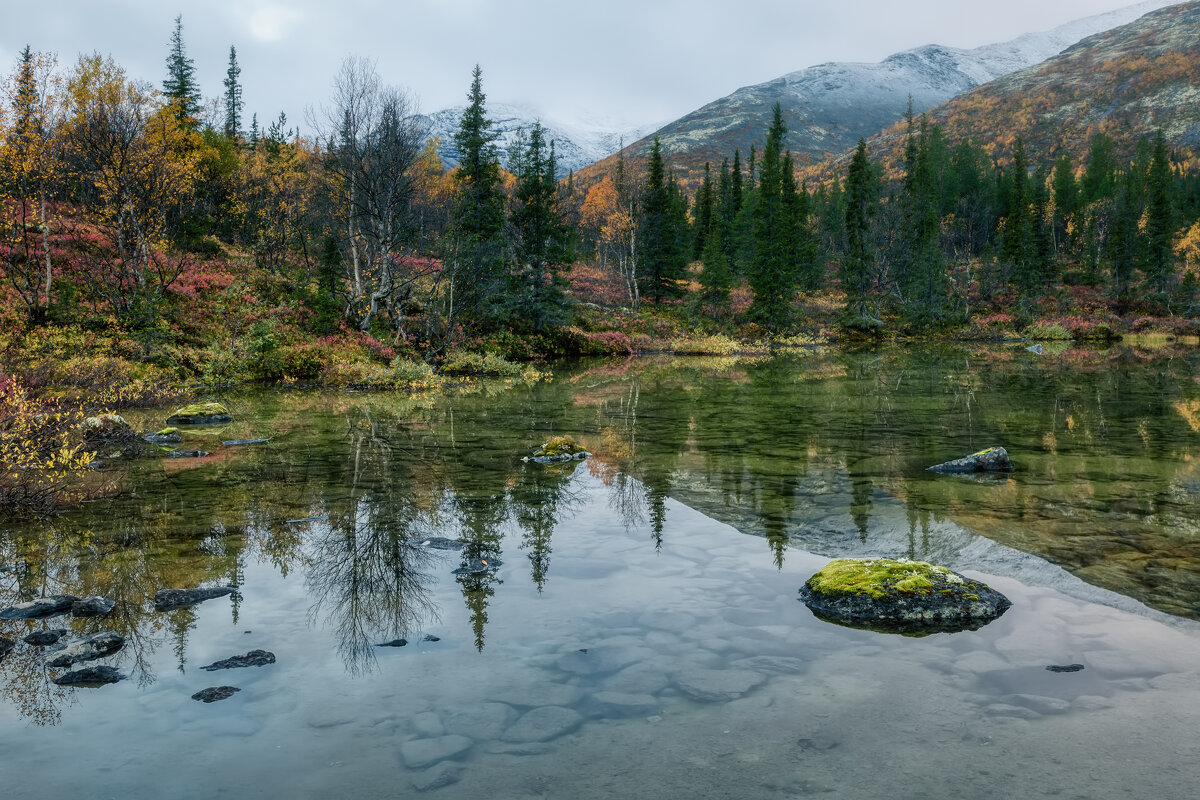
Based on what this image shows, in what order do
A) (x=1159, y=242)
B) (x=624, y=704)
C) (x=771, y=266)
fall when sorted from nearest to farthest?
(x=624, y=704) → (x=771, y=266) → (x=1159, y=242)

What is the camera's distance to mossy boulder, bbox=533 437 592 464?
1489 cm

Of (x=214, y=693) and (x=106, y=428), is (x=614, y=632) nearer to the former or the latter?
(x=214, y=693)

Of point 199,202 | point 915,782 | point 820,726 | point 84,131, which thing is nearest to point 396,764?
point 820,726

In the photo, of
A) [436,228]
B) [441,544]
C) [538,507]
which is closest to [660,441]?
[538,507]

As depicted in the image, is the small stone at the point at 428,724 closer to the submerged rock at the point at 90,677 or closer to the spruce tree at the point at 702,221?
the submerged rock at the point at 90,677

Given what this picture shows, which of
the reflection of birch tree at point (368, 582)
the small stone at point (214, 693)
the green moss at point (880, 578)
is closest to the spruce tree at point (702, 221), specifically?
the reflection of birch tree at point (368, 582)

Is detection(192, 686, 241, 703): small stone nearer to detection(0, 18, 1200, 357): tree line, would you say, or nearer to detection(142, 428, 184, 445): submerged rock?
detection(142, 428, 184, 445): submerged rock

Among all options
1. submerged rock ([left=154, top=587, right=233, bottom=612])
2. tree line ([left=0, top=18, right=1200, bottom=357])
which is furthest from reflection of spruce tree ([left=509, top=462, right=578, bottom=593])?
tree line ([left=0, top=18, right=1200, bottom=357])

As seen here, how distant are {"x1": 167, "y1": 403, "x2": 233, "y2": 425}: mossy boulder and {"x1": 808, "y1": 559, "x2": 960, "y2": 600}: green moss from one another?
17.8 metres

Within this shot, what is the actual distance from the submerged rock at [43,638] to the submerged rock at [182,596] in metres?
0.86

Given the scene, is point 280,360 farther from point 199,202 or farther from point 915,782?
point 915,782

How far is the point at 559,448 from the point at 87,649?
386 inches

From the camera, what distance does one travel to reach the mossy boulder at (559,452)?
48.9 ft

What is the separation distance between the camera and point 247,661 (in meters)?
6.21
